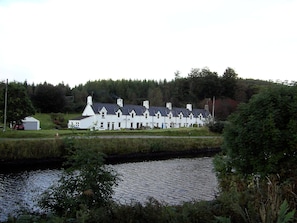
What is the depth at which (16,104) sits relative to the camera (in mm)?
52000

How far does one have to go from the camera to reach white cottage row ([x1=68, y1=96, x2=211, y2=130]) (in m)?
76.5

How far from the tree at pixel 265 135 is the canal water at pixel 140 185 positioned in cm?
455

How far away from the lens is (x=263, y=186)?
7277mm

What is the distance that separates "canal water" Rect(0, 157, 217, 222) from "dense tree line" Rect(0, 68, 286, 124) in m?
71.6

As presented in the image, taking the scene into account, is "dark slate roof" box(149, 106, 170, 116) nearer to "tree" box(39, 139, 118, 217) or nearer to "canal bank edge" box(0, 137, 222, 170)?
"canal bank edge" box(0, 137, 222, 170)

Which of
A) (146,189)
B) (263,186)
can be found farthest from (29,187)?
(263,186)

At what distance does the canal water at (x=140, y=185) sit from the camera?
1752cm

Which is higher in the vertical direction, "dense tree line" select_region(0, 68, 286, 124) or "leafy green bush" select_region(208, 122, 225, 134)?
"dense tree line" select_region(0, 68, 286, 124)

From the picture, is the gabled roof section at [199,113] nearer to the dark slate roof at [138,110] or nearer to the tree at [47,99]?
the dark slate roof at [138,110]

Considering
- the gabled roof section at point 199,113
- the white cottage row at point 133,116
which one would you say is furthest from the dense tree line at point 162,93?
the white cottage row at point 133,116

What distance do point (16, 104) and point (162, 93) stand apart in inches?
3330

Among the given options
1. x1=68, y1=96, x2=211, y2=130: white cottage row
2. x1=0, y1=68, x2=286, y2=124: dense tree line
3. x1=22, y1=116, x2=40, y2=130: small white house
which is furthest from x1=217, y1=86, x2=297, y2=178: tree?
x1=0, y1=68, x2=286, y2=124: dense tree line

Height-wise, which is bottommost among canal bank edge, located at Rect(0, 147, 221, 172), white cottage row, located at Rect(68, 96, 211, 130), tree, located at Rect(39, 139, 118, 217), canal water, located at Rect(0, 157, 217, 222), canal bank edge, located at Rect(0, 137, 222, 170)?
canal water, located at Rect(0, 157, 217, 222)

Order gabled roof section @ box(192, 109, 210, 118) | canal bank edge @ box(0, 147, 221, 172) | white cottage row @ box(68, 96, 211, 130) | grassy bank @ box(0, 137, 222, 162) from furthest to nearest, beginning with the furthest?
1. gabled roof section @ box(192, 109, 210, 118)
2. white cottage row @ box(68, 96, 211, 130)
3. grassy bank @ box(0, 137, 222, 162)
4. canal bank edge @ box(0, 147, 221, 172)
